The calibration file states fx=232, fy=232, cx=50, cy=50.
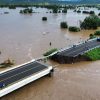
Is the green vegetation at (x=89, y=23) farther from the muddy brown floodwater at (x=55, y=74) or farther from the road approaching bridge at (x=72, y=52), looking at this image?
the road approaching bridge at (x=72, y=52)

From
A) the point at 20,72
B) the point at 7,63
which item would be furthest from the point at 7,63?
the point at 20,72

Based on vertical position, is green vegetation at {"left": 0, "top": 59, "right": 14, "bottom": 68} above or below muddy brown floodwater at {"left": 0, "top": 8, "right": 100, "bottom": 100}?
above

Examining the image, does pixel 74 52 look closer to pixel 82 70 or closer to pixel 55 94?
pixel 82 70

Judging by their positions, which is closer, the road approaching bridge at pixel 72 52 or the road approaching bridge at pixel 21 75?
the road approaching bridge at pixel 21 75

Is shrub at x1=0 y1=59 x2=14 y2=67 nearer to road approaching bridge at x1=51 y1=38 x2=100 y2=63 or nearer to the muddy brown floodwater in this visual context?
the muddy brown floodwater

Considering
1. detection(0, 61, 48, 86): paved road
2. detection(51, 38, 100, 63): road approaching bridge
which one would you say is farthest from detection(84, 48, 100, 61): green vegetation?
detection(0, 61, 48, 86): paved road

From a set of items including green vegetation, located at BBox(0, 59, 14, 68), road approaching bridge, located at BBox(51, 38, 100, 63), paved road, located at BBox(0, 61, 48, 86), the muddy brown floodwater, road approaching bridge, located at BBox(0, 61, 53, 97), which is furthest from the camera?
road approaching bridge, located at BBox(51, 38, 100, 63)

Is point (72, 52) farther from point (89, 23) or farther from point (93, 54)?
point (89, 23)

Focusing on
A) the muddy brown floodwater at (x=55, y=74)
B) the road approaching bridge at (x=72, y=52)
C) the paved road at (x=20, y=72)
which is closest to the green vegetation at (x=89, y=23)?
the muddy brown floodwater at (x=55, y=74)
